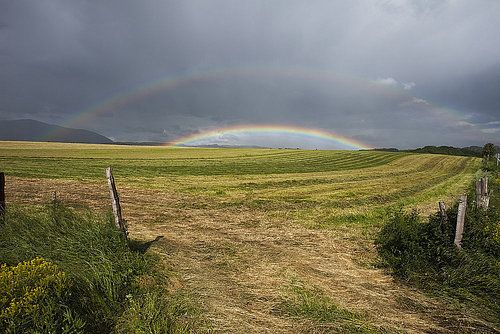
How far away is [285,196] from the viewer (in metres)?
20.0

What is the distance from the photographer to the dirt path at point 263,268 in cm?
575

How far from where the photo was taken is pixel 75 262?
6.52 meters

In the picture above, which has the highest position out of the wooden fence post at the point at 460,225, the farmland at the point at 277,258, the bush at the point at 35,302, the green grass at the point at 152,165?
the wooden fence post at the point at 460,225

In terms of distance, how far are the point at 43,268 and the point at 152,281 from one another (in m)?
2.19

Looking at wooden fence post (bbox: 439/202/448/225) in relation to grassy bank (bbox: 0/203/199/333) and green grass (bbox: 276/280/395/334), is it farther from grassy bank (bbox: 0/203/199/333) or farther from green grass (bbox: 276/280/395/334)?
grassy bank (bbox: 0/203/199/333)

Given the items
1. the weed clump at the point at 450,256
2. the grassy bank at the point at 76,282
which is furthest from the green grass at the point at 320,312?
the weed clump at the point at 450,256

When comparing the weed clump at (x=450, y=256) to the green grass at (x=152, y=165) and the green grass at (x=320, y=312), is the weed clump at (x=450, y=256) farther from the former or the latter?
the green grass at (x=152, y=165)

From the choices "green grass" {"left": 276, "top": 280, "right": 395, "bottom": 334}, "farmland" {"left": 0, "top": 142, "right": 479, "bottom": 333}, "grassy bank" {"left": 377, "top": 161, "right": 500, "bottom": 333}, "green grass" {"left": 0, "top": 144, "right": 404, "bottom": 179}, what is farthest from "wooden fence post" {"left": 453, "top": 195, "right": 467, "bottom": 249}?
"green grass" {"left": 0, "top": 144, "right": 404, "bottom": 179}

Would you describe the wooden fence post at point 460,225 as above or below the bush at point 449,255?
above

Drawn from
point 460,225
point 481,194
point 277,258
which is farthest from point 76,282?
point 481,194

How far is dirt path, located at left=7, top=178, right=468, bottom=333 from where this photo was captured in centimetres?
575

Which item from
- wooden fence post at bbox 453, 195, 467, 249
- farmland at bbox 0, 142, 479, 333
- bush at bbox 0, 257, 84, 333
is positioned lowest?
farmland at bbox 0, 142, 479, 333

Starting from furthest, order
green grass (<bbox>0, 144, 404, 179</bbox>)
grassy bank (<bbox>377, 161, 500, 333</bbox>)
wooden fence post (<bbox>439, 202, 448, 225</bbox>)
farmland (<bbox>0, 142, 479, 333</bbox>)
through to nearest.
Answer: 1. green grass (<bbox>0, 144, 404, 179</bbox>)
2. wooden fence post (<bbox>439, 202, 448, 225</bbox>)
3. grassy bank (<bbox>377, 161, 500, 333</bbox>)
4. farmland (<bbox>0, 142, 479, 333</bbox>)

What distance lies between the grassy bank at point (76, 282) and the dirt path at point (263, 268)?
889mm
